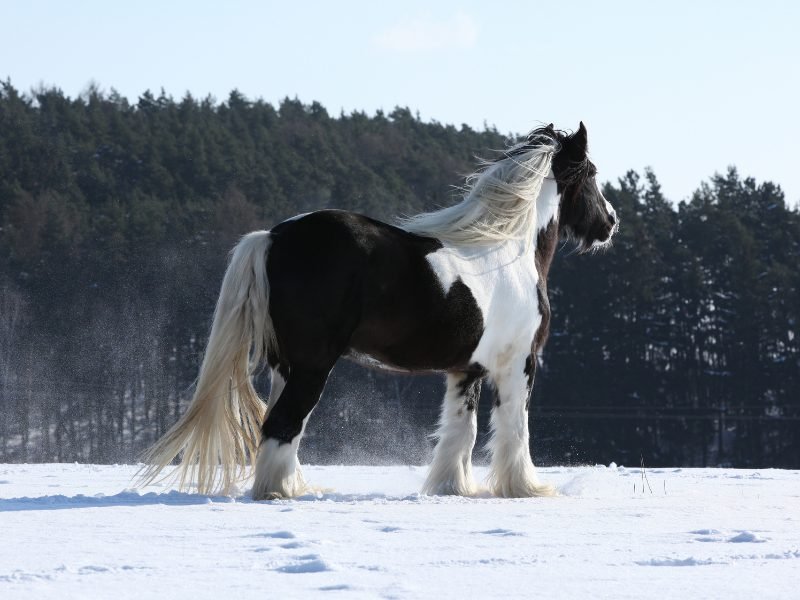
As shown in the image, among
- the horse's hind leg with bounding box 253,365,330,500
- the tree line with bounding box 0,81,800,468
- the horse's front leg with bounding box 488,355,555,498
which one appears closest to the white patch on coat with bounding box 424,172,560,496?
the horse's front leg with bounding box 488,355,555,498

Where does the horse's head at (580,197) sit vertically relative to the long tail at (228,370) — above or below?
above

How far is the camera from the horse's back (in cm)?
709

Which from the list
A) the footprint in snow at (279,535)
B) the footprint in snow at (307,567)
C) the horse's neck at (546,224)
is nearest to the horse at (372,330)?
the horse's neck at (546,224)

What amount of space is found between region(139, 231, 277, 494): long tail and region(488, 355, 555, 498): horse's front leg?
1700 mm

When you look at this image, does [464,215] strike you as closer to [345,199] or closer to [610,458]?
[610,458]

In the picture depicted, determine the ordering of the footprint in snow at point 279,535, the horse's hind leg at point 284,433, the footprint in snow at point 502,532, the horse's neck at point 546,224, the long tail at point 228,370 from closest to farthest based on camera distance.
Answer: the footprint in snow at point 279,535 < the footprint in snow at point 502,532 < the horse's hind leg at point 284,433 < the long tail at point 228,370 < the horse's neck at point 546,224

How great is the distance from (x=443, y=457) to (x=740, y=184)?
176 ft

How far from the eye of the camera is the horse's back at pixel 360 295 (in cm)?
709

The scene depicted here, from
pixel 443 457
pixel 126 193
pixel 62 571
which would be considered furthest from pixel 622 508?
pixel 126 193

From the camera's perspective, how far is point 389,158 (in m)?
74.8

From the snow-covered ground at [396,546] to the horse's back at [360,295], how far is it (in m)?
0.91

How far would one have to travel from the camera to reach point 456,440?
8227mm

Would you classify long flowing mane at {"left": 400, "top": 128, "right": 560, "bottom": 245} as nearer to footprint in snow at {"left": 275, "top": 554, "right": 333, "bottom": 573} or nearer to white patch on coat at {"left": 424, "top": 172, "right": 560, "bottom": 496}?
white patch on coat at {"left": 424, "top": 172, "right": 560, "bottom": 496}

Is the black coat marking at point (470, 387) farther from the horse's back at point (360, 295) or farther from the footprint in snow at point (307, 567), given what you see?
the footprint in snow at point (307, 567)
